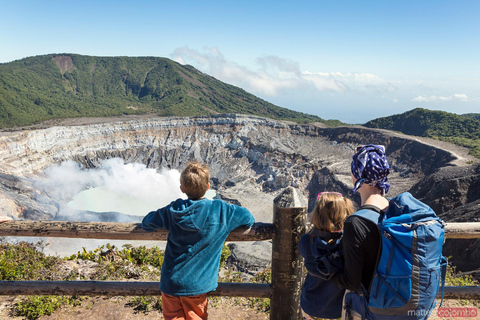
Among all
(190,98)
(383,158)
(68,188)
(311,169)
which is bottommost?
(68,188)

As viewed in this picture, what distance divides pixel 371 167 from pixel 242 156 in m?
54.7

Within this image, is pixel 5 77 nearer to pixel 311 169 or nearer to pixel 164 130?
pixel 164 130

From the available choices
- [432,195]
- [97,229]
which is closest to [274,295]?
[97,229]

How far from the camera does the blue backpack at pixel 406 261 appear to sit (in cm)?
223

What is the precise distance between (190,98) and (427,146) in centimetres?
8748

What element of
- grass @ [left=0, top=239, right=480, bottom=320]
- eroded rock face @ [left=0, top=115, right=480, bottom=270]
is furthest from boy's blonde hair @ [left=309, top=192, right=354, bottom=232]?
eroded rock face @ [left=0, top=115, right=480, bottom=270]

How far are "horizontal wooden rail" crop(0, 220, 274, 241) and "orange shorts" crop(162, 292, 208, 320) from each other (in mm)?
604

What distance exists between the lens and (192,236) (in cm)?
305

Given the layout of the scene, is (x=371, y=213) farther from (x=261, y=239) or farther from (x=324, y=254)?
(x=261, y=239)

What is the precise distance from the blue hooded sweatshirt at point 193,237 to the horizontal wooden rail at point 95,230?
0.22 meters

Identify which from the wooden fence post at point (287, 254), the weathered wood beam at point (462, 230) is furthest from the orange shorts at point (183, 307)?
the weathered wood beam at point (462, 230)

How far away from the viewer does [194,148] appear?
60625mm

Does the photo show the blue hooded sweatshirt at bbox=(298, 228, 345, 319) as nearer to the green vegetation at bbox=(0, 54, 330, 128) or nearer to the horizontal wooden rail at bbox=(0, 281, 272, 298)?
the horizontal wooden rail at bbox=(0, 281, 272, 298)

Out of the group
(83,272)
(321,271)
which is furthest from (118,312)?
(321,271)
